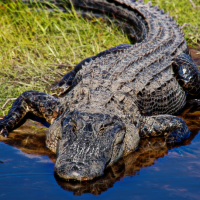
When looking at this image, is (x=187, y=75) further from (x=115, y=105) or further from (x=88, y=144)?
(x=88, y=144)

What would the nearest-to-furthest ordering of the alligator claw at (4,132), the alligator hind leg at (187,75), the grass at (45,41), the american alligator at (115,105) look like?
the american alligator at (115,105)
the alligator claw at (4,132)
the alligator hind leg at (187,75)
the grass at (45,41)

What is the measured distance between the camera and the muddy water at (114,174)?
2.62 meters

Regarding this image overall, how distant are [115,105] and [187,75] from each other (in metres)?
1.75

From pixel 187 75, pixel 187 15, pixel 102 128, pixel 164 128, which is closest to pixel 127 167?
pixel 102 128

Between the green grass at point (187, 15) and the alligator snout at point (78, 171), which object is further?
the green grass at point (187, 15)

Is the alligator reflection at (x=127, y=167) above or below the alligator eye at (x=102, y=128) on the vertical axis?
below

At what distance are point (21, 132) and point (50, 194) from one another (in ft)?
4.92

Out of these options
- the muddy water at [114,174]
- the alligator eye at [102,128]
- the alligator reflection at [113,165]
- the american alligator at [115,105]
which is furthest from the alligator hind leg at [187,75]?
the alligator eye at [102,128]

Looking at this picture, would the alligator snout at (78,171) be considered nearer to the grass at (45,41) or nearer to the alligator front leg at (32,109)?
the alligator front leg at (32,109)

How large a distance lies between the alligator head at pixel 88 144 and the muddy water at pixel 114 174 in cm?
11

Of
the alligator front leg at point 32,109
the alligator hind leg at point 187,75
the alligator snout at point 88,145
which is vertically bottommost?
the alligator snout at point 88,145

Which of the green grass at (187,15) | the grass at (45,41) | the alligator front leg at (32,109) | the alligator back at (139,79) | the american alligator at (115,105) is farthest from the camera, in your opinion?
the green grass at (187,15)

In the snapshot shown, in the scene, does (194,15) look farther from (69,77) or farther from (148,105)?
(148,105)

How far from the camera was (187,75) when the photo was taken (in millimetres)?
4852
